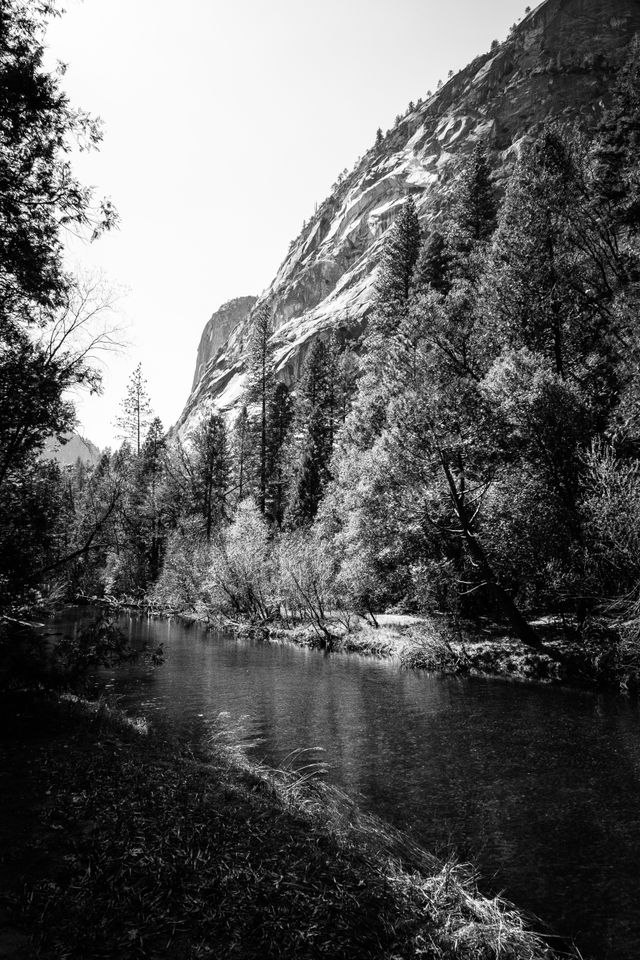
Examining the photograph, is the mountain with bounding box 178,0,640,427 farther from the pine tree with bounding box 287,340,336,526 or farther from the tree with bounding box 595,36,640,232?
the tree with bounding box 595,36,640,232

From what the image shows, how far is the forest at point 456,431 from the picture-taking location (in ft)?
27.8

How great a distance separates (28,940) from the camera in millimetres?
3342

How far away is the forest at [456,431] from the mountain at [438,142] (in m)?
64.8

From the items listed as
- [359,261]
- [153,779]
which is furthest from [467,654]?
[359,261]

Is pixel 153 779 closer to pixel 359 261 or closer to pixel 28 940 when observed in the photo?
pixel 28 940

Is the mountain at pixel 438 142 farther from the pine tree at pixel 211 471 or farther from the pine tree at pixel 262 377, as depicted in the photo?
the pine tree at pixel 211 471

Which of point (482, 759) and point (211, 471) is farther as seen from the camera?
point (211, 471)

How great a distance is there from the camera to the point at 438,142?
129625mm

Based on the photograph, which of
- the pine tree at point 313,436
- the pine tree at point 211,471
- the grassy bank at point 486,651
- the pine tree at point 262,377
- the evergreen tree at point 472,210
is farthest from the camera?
the pine tree at point 262,377

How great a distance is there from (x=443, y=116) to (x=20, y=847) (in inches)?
6771

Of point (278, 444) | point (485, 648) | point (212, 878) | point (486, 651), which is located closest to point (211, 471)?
point (278, 444)

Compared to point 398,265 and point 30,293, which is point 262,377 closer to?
point 398,265

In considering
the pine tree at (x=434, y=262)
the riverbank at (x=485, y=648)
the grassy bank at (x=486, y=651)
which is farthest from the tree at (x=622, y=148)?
the grassy bank at (x=486, y=651)

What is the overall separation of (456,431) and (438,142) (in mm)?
141202
